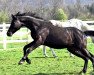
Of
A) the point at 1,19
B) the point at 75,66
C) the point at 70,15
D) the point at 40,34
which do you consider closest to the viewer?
the point at 40,34

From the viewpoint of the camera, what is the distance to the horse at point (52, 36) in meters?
9.94

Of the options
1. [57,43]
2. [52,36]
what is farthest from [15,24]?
[57,43]

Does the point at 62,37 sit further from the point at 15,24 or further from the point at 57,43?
the point at 15,24

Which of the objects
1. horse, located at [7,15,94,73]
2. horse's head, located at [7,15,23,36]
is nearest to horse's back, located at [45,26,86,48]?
horse, located at [7,15,94,73]

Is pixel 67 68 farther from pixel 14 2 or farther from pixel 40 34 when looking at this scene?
pixel 14 2

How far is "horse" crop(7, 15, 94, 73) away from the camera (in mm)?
9938

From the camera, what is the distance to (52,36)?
393 inches

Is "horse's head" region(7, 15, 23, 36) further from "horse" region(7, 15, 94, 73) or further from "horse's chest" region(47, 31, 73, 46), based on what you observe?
"horse's chest" region(47, 31, 73, 46)

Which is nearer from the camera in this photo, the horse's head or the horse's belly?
the horse's belly

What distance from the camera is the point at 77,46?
33.1ft

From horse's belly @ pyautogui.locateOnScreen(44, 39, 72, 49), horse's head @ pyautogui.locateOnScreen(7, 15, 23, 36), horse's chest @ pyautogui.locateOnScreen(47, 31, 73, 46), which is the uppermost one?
horse's head @ pyautogui.locateOnScreen(7, 15, 23, 36)

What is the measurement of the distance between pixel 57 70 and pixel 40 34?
5.32 ft

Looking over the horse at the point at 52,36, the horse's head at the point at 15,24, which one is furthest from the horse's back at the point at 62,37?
the horse's head at the point at 15,24

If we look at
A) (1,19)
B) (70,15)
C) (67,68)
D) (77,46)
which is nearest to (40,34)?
(77,46)
